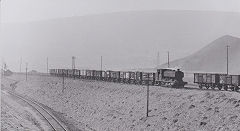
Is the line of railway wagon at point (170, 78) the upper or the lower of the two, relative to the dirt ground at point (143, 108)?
upper

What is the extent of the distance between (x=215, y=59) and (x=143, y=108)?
110993 millimetres

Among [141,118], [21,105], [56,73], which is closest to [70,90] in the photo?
[21,105]

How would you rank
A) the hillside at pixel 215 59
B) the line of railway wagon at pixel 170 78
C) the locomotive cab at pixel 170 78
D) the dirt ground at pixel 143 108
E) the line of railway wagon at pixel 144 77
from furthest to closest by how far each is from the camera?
the hillside at pixel 215 59, the line of railway wagon at pixel 144 77, the locomotive cab at pixel 170 78, the line of railway wagon at pixel 170 78, the dirt ground at pixel 143 108

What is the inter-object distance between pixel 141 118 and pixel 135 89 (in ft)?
40.2

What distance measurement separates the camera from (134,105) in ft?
145

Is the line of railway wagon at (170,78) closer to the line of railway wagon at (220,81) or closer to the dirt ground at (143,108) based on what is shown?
the line of railway wagon at (220,81)

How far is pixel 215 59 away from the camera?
14650 cm

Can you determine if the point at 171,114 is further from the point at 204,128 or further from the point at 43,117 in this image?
the point at 43,117

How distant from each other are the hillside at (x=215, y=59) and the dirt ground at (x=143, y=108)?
279 ft

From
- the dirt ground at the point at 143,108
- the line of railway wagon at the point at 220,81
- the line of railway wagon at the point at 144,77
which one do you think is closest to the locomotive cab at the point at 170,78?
the line of railway wagon at the point at 144,77

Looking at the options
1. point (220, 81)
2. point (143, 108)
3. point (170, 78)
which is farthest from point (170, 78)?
point (143, 108)

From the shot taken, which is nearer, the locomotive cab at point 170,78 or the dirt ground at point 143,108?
the dirt ground at point 143,108

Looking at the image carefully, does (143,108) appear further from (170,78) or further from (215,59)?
(215,59)

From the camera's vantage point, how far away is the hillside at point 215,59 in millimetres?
139312
